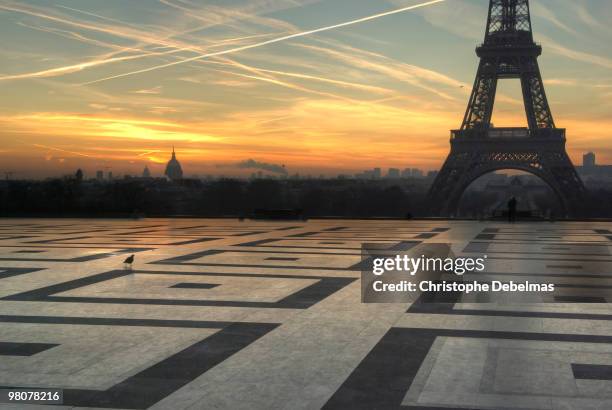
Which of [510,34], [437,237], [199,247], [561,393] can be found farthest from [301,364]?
[510,34]

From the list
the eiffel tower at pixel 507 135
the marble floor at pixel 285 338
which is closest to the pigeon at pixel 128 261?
the marble floor at pixel 285 338

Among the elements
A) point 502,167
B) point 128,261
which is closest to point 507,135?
point 502,167

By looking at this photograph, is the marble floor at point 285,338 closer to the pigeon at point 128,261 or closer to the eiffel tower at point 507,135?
the pigeon at point 128,261

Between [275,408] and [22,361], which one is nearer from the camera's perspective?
[275,408]

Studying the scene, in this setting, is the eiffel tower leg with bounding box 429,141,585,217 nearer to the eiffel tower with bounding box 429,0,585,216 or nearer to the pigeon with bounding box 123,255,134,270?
the eiffel tower with bounding box 429,0,585,216

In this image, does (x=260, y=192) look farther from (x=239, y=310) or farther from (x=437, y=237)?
(x=239, y=310)

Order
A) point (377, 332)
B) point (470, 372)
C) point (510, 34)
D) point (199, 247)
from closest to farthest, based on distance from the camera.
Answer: point (470, 372) < point (377, 332) < point (199, 247) < point (510, 34)

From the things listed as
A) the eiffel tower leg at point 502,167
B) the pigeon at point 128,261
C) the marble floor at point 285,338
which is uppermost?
the eiffel tower leg at point 502,167

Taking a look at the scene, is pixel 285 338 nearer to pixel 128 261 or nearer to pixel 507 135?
pixel 128 261
